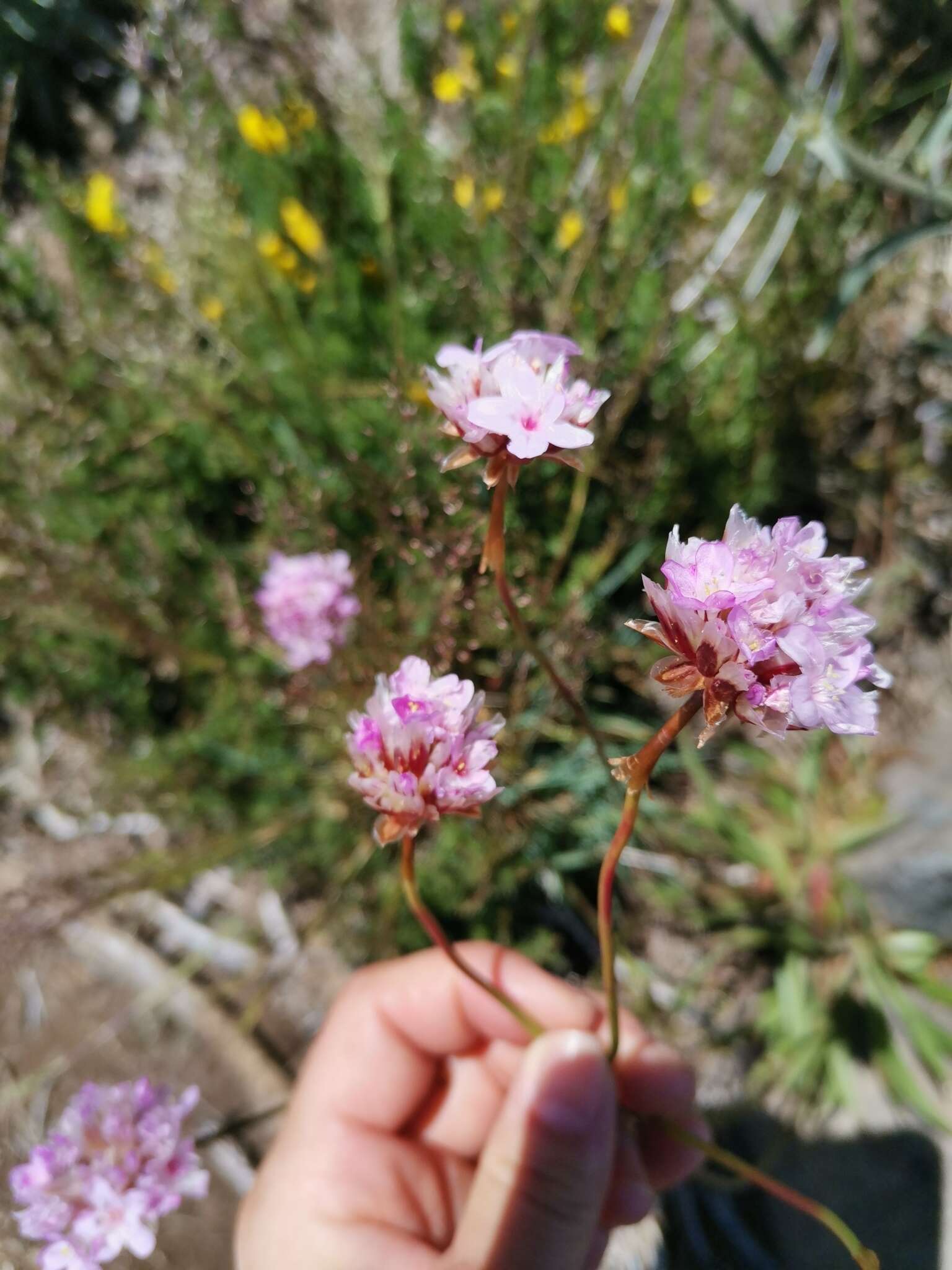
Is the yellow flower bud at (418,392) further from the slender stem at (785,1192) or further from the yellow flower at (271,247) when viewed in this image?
the slender stem at (785,1192)

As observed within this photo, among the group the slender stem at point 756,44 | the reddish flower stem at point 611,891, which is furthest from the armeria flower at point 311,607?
the slender stem at point 756,44

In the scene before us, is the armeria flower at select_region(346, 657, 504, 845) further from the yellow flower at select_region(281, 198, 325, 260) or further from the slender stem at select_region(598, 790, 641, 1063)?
the yellow flower at select_region(281, 198, 325, 260)

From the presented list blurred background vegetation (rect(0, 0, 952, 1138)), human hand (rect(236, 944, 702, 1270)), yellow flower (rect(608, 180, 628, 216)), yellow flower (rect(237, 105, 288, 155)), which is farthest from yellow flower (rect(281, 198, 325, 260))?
human hand (rect(236, 944, 702, 1270))

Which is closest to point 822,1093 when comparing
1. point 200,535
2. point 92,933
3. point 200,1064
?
point 200,1064

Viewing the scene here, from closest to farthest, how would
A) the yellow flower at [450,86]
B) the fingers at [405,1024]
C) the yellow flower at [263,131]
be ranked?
the fingers at [405,1024], the yellow flower at [263,131], the yellow flower at [450,86]

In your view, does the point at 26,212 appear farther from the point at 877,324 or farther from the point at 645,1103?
the point at 645,1103

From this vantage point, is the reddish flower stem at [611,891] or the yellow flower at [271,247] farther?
the yellow flower at [271,247]
